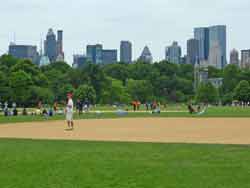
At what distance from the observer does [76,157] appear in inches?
618

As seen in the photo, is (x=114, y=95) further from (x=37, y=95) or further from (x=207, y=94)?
(x=37, y=95)

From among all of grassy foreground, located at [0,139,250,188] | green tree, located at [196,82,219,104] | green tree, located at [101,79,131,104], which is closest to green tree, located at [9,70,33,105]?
green tree, located at [101,79,131,104]

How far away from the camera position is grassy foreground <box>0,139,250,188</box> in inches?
462

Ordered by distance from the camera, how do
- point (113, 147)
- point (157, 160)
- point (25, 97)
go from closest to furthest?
point (157, 160), point (113, 147), point (25, 97)

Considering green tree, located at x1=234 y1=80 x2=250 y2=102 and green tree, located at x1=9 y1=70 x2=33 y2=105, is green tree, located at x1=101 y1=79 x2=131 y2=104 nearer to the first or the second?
green tree, located at x1=234 y1=80 x2=250 y2=102

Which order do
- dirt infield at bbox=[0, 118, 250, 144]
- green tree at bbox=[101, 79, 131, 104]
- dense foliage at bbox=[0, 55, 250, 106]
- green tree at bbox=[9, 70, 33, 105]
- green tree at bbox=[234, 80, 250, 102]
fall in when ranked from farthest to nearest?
1. green tree at bbox=[234, 80, 250, 102]
2. green tree at bbox=[101, 79, 131, 104]
3. dense foliage at bbox=[0, 55, 250, 106]
4. green tree at bbox=[9, 70, 33, 105]
5. dirt infield at bbox=[0, 118, 250, 144]

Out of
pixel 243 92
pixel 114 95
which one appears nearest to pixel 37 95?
pixel 114 95

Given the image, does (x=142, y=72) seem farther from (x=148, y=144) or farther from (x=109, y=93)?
(x=148, y=144)

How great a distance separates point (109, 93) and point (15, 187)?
13198 centimetres

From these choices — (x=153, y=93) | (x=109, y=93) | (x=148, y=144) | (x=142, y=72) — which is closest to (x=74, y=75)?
(x=109, y=93)

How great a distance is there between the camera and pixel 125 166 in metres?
13.7

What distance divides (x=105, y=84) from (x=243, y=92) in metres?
38.4

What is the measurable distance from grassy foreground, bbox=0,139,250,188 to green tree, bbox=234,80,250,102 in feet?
456

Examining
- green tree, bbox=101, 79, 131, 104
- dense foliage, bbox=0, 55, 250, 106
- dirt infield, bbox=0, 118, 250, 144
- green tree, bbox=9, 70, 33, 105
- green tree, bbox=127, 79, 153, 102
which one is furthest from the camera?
green tree, bbox=127, 79, 153, 102
